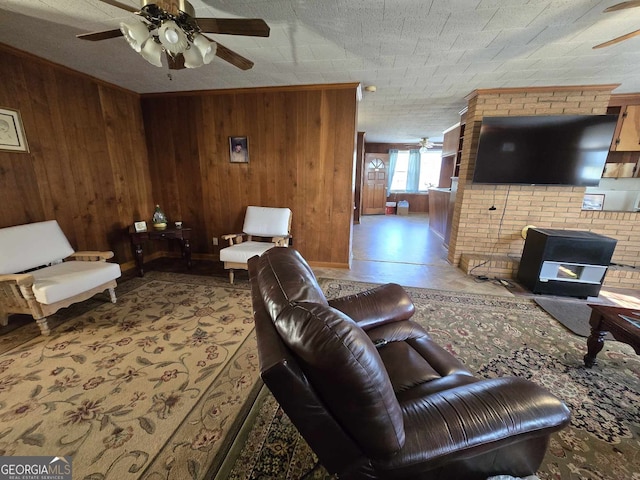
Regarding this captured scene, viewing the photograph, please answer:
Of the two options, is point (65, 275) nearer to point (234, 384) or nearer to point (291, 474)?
point (234, 384)

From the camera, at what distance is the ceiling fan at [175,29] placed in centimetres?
135

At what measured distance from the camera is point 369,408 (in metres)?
0.70

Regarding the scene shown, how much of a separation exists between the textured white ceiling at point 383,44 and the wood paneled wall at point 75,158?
0.24 metres

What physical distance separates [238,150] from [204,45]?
87.3 inches

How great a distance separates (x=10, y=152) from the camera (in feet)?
8.05

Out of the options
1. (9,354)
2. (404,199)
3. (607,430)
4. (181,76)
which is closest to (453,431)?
(607,430)

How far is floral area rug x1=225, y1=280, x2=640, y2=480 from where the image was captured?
1.21 metres

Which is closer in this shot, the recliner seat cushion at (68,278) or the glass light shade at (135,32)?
the glass light shade at (135,32)

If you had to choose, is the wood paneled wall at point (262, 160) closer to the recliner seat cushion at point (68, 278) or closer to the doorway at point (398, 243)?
the doorway at point (398, 243)

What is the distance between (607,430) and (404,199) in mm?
8399

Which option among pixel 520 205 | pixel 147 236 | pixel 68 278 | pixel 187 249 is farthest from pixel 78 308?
pixel 520 205

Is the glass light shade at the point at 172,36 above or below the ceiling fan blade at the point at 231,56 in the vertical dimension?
below

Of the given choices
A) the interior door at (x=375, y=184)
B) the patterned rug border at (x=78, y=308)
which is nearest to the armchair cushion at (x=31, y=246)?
the patterned rug border at (x=78, y=308)

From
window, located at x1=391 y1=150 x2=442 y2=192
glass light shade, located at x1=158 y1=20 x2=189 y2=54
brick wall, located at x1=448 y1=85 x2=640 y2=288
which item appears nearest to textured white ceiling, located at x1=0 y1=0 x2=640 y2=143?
brick wall, located at x1=448 y1=85 x2=640 y2=288
